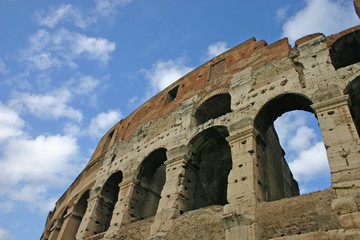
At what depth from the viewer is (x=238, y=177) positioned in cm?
700

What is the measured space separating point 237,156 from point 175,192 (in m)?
2.07

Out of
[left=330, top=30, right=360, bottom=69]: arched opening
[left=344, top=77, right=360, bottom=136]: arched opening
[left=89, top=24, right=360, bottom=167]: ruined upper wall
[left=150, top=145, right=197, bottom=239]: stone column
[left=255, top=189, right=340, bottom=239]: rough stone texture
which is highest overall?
[left=89, top=24, right=360, bottom=167]: ruined upper wall

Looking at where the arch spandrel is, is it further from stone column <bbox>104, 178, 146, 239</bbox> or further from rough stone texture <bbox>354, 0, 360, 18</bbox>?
rough stone texture <bbox>354, 0, 360, 18</bbox>

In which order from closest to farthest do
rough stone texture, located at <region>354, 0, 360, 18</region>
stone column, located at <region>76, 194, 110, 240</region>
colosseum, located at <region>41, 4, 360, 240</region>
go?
colosseum, located at <region>41, 4, 360, 240</region>
rough stone texture, located at <region>354, 0, 360, 18</region>
stone column, located at <region>76, 194, 110, 240</region>

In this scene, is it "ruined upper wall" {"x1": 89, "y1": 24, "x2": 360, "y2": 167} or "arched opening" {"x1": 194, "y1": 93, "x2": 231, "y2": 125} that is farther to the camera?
"arched opening" {"x1": 194, "y1": 93, "x2": 231, "y2": 125}

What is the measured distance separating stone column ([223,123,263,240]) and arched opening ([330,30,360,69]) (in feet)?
11.1

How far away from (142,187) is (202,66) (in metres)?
5.62

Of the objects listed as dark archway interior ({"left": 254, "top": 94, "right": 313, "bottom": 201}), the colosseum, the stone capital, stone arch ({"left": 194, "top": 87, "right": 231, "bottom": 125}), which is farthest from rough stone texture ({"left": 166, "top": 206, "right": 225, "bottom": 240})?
stone arch ({"left": 194, "top": 87, "right": 231, "bottom": 125})

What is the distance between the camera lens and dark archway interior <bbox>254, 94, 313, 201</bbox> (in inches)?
297

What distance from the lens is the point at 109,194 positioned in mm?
12102

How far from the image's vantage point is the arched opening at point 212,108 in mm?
10466

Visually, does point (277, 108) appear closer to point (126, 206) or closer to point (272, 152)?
A: point (272, 152)

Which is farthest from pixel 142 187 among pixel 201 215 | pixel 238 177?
pixel 238 177

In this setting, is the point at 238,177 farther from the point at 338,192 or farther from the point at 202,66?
the point at 202,66
